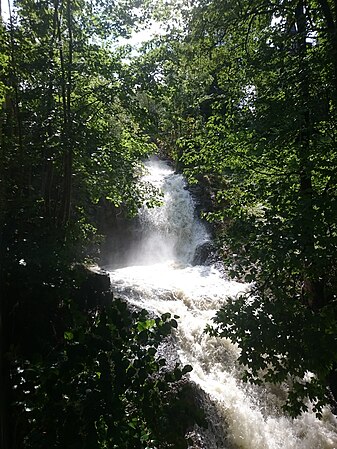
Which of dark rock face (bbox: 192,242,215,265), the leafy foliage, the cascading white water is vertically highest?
dark rock face (bbox: 192,242,215,265)

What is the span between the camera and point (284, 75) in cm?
351

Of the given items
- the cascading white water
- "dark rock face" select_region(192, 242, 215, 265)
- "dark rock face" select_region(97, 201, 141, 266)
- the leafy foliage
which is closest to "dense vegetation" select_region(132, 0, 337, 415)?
the leafy foliage

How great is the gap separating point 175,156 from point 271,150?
65.6 inches

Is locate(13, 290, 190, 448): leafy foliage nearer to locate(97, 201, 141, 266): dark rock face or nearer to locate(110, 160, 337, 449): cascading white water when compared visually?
locate(110, 160, 337, 449): cascading white water

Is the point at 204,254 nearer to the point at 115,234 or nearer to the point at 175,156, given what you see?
the point at 115,234

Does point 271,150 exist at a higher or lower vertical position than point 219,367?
higher

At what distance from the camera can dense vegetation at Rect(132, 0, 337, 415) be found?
120 inches

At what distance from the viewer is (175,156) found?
522cm

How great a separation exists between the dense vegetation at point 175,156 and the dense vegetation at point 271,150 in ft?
0.07

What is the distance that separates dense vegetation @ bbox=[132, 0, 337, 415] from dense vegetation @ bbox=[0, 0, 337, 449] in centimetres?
2

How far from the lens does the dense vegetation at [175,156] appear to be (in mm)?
1888

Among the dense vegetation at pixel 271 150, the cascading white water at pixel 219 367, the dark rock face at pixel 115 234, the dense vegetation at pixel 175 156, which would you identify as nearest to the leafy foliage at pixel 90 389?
the dense vegetation at pixel 175 156

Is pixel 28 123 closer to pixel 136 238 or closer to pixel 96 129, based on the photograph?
pixel 96 129

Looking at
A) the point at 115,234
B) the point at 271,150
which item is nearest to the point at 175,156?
the point at 271,150
